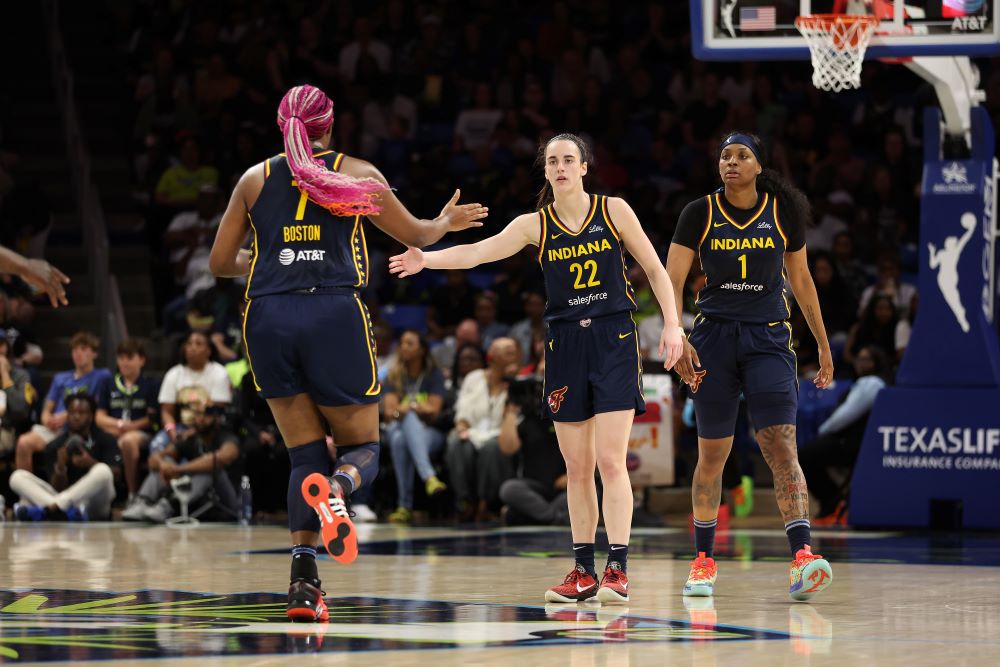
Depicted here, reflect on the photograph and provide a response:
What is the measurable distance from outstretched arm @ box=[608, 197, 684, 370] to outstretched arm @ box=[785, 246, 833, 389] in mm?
852

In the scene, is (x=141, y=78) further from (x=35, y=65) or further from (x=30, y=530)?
(x=30, y=530)

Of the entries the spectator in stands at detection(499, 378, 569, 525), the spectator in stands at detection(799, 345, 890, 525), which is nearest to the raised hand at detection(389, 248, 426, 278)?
the spectator in stands at detection(499, 378, 569, 525)

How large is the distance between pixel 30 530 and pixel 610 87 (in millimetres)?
8899

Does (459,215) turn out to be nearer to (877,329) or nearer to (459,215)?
(459,215)

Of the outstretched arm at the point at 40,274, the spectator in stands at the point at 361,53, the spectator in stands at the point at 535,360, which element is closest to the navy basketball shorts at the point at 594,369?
the outstretched arm at the point at 40,274

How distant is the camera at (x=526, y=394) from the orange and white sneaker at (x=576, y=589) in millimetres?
5635

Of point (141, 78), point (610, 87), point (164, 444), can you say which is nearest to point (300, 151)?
point (164, 444)

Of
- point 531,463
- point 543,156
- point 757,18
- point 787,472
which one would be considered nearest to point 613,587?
point 787,472

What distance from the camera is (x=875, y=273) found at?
15.3 meters

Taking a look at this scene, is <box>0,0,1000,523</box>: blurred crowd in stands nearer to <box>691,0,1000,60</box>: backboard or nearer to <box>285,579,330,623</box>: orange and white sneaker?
<box>691,0,1000,60</box>: backboard

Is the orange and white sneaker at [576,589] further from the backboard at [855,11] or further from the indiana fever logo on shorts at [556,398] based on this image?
the backboard at [855,11]

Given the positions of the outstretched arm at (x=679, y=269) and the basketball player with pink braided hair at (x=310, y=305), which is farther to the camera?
the outstretched arm at (x=679, y=269)

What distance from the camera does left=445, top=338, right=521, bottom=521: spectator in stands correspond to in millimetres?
13078

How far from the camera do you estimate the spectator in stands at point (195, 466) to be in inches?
520
